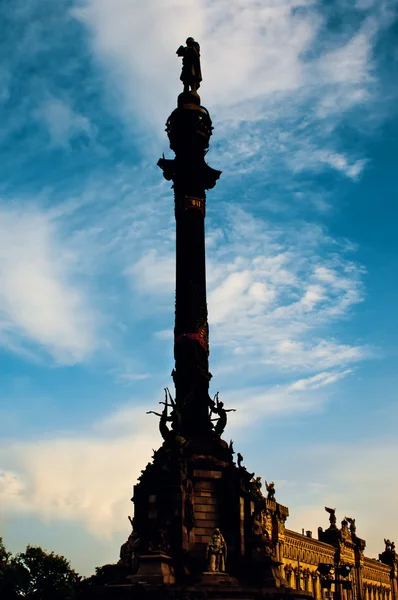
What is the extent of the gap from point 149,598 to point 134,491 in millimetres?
6548

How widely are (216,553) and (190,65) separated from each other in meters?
29.4

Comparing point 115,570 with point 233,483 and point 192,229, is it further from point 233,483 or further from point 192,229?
point 192,229

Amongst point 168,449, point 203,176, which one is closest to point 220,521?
point 168,449

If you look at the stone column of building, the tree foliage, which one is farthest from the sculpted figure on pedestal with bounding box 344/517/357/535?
the stone column of building

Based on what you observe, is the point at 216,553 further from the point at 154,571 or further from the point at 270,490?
the point at 270,490

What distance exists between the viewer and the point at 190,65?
156 ft

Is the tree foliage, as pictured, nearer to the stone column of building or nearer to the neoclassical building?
the neoclassical building

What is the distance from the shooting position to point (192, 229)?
4419 cm

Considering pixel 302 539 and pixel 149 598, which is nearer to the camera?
pixel 149 598

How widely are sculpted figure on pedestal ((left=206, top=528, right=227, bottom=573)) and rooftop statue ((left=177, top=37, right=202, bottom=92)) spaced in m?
27.0

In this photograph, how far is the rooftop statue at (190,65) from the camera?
47375mm

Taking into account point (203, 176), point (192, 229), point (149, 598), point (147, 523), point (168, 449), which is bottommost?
point (149, 598)

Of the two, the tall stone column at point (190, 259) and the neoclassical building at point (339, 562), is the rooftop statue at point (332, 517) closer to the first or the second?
the neoclassical building at point (339, 562)

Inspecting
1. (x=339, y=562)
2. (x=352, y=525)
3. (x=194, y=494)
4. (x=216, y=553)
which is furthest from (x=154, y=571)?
(x=352, y=525)
